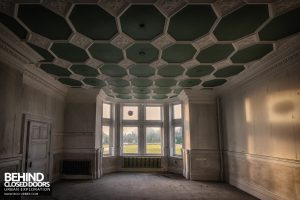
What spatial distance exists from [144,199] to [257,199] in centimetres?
257

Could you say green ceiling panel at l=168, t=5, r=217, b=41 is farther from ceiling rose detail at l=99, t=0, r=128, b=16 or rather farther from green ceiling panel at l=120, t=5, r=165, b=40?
ceiling rose detail at l=99, t=0, r=128, b=16

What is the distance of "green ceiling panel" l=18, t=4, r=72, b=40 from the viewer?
103 inches

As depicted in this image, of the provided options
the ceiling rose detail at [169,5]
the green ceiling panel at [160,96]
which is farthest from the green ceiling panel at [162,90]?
the ceiling rose detail at [169,5]

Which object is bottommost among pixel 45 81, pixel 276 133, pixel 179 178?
pixel 179 178

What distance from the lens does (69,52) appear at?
4.02 m

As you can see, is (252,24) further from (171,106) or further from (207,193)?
(171,106)

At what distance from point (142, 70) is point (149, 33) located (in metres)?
1.86

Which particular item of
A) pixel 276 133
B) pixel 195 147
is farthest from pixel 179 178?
pixel 276 133

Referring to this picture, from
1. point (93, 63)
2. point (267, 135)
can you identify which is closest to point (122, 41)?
point (93, 63)

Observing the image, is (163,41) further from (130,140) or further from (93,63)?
(130,140)

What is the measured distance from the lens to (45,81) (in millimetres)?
5535

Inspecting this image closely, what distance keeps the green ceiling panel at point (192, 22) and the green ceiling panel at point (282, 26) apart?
87 centimetres

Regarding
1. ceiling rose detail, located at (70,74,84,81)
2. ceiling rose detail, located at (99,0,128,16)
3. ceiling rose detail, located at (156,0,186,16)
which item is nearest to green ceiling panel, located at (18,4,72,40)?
ceiling rose detail, located at (99,0,128,16)

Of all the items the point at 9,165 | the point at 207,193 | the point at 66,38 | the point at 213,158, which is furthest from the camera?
the point at 213,158
